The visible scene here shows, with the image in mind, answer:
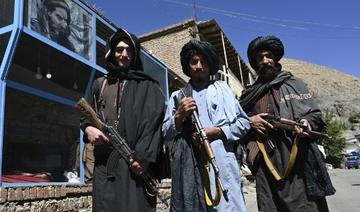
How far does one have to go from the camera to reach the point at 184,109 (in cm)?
277

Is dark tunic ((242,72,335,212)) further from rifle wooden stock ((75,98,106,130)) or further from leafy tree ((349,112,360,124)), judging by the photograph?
leafy tree ((349,112,360,124))

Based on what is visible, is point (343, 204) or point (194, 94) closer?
point (194, 94)

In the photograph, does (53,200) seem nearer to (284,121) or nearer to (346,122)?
(284,121)

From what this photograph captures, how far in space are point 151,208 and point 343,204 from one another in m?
7.77

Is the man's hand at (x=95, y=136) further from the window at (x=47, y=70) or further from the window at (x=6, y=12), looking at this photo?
the window at (x=6, y=12)

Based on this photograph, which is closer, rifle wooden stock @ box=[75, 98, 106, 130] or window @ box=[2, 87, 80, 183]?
rifle wooden stock @ box=[75, 98, 106, 130]

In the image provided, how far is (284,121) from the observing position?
9.93ft

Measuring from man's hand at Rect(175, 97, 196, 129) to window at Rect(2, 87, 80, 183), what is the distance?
11.2 feet

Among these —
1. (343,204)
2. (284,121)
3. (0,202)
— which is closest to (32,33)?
(0,202)

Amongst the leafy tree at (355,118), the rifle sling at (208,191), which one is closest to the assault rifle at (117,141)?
A: the rifle sling at (208,191)

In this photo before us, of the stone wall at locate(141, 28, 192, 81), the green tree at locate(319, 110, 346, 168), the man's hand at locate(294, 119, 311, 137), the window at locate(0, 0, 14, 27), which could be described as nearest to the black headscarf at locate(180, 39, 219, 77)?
the man's hand at locate(294, 119, 311, 137)

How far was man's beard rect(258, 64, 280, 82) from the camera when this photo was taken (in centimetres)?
332

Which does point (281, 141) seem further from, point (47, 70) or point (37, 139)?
point (37, 139)

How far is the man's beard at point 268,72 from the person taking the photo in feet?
10.9
